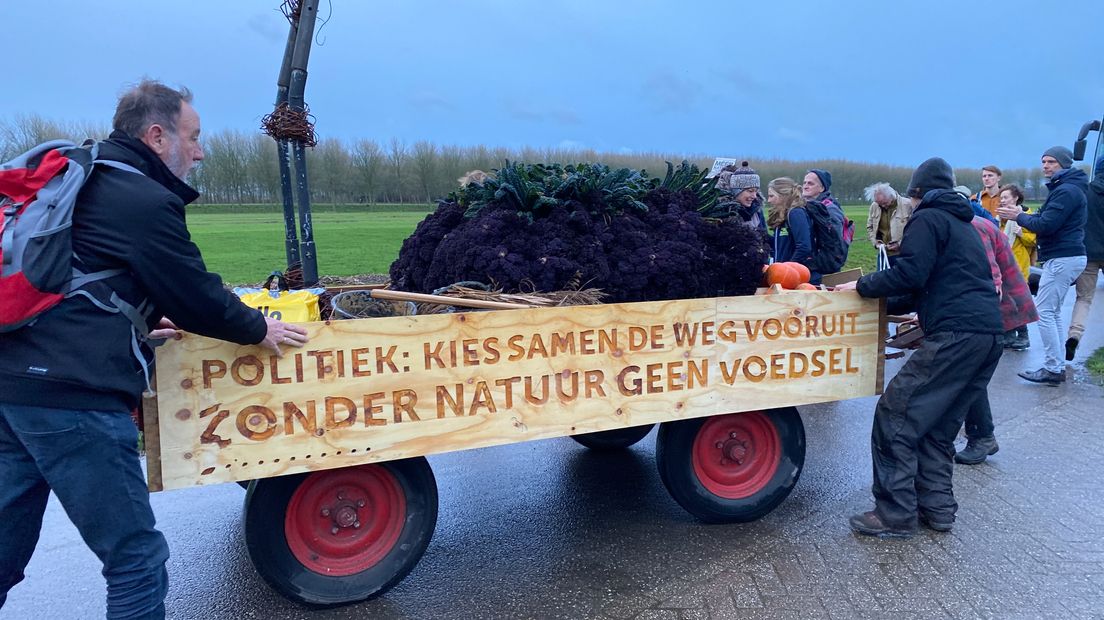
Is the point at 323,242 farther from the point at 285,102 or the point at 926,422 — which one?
the point at 926,422

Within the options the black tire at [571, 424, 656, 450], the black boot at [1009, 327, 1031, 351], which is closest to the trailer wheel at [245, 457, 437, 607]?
the black tire at [571, 424, 656, 450]

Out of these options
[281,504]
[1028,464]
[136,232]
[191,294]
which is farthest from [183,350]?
[1028,464]

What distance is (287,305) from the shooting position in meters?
3.18

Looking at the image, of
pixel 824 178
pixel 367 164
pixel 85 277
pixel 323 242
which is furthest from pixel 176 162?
pixel 367 164

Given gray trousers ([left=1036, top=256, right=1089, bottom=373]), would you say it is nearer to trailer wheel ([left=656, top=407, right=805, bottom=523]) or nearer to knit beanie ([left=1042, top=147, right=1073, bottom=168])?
knit beanie ([left=1042, top=147, right=1073, bottom=168])

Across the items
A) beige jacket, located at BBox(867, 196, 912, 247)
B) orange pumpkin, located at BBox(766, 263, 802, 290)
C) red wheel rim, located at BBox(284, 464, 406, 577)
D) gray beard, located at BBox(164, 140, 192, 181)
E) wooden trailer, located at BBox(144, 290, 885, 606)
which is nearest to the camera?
gray beard, located at BBox(164, 140, 192, 181)

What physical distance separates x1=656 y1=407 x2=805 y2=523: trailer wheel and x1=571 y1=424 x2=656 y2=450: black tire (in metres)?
0.93

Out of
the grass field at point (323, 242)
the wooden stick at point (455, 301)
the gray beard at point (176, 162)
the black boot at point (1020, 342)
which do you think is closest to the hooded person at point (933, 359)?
the wooden stick at point (455, 301)

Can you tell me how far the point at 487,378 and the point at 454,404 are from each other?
168 mm

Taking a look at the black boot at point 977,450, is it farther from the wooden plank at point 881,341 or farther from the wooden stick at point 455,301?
the wooden stick at point 455,301

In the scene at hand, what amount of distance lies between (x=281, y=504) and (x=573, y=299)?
152cm

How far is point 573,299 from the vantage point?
335 cm

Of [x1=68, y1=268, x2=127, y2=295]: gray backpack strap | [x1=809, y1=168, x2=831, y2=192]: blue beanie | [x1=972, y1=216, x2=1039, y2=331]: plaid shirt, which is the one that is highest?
[x1=809, y1=168, x2=831, y2=192]: blue beanie

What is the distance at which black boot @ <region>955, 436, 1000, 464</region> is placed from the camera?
445 centimetres
